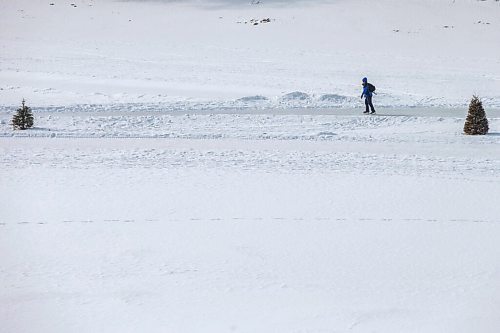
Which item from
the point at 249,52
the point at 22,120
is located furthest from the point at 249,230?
the point at 249,52

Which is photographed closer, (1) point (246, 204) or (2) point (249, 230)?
(2) point (249, 230)

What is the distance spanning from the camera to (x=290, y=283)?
8.98 m

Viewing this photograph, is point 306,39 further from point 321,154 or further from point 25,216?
point 25,216

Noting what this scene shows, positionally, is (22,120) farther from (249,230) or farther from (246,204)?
(249,230)

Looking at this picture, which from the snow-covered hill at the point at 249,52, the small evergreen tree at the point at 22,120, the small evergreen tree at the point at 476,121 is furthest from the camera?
the snow-covered hill at the point at 249,52

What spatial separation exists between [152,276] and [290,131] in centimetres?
940

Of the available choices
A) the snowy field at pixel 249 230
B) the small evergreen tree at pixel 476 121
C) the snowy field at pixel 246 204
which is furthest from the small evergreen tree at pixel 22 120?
the small evergreen tree at pixel 476 121

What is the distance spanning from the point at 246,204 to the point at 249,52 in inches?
1038

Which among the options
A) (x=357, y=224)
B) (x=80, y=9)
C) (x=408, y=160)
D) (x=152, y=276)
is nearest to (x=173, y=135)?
(x=408, y=160)

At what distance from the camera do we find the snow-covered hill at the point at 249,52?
24141 mm

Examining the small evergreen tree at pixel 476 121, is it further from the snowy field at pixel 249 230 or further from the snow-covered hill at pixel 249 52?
the snow-covered hill at pixel 249 52

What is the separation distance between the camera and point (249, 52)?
3769 centimetres

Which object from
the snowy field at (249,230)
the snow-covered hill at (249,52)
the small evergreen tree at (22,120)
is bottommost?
the snowy field at (249,230)

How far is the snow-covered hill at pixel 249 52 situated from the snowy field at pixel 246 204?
11.9 inches
